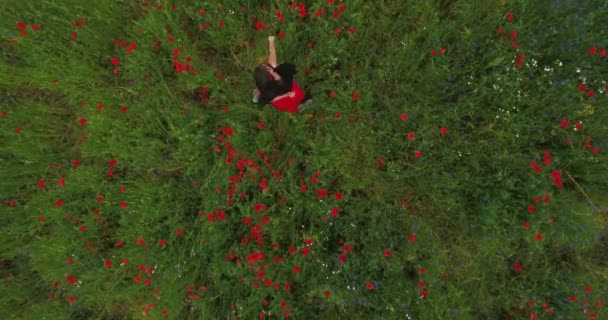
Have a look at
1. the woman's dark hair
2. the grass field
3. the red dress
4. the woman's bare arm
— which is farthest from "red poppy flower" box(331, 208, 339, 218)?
the woman's bare arm

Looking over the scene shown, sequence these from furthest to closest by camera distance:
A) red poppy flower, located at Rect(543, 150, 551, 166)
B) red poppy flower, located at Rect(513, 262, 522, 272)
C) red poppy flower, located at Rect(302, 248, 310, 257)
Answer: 1. red poppy flower, located at Rect(513, 262, 522, 272)
2. red poppy flower, located at Rect(302, 248, 310, 257)
3. red poppy flower, located at Rect(543, 150, 551, 166)

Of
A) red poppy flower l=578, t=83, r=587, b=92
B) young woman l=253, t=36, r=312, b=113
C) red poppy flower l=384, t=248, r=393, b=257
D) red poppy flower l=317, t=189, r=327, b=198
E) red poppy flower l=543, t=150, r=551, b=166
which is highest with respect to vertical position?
young woman l=253, t=36, r=312, b=113

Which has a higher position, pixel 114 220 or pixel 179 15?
pixel 179 15

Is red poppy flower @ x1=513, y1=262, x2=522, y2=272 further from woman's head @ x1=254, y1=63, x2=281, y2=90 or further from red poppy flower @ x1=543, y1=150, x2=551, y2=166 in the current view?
woman's head @ x1=254, y1=63, x2=281, y2=90

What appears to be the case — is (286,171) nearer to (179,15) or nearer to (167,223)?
(167,223)

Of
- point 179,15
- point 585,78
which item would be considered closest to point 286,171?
point 179,15

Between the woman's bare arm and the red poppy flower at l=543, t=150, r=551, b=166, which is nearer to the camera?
the red poppy flower at l=543, t=150, r=551, b=166

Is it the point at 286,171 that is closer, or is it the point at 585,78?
the point at 585,78

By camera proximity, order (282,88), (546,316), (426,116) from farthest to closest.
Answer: (546,316)
(426,116)
(282,88)
